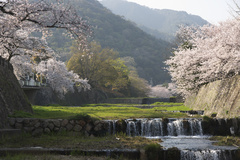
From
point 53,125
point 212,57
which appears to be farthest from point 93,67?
point 53,125

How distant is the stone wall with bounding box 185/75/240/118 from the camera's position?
1600 centimetres

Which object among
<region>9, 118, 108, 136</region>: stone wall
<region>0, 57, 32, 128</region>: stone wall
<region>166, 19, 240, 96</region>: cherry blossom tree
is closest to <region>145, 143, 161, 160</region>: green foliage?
<region>9, 118, 108, 136</region>: stone wall

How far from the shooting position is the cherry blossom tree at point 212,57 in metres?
17.1

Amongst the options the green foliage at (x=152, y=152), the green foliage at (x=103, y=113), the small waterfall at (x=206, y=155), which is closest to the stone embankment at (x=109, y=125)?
the green foliage at (x=103, y=113)

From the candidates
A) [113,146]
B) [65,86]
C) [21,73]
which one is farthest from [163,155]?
[65,86]

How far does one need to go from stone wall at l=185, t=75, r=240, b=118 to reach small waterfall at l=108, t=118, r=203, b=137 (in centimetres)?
212

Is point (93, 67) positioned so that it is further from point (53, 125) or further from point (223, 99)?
point (53, 125)

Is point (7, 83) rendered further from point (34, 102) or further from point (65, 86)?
point (65, 86)

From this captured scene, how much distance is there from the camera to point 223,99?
18031mm

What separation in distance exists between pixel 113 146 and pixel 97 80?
140ft

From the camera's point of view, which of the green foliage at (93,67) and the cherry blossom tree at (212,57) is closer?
the cherry blossom tree at (212,57)

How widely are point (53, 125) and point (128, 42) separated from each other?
97.4 m

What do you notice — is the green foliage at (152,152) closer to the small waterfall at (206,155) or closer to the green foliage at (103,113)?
the small waterfall at (206,155)

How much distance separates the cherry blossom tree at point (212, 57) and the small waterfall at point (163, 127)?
4202mm
